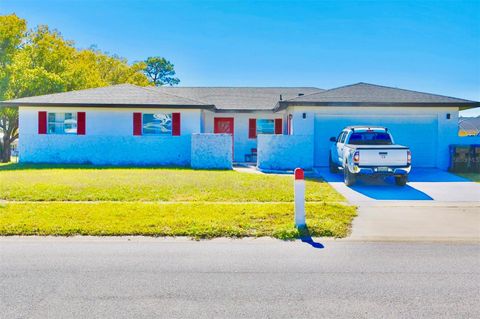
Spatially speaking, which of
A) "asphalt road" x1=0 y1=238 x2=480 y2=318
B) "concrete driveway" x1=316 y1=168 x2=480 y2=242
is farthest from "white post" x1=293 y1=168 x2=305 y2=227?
"concrete driveway" x1=316 y1=168 x2=480 y2=242

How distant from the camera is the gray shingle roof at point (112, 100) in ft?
63.8

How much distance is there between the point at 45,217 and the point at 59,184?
456 centimetres

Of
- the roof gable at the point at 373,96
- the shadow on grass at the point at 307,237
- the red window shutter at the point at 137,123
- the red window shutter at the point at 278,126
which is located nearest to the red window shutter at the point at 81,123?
the red window shutter at the point at 137,123

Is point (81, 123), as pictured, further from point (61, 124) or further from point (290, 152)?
point (290, 152)

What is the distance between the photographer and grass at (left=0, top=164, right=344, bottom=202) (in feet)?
34.1

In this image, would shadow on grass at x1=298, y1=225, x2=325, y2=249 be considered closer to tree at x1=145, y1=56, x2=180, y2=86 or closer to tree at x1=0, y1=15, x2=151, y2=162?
tree at x1=0, y1=15, x2=151, y2=162

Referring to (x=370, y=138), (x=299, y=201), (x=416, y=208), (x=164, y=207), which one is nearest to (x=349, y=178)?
(x=370, y=138)

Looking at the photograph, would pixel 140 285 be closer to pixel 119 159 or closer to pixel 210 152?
pixel 210 152

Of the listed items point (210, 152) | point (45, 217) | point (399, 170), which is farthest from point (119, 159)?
point (399, 170)

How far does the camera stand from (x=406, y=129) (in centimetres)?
1812

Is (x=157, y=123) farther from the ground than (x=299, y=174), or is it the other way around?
(x=157, y=123)

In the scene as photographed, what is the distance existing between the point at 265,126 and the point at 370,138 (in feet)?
32.4

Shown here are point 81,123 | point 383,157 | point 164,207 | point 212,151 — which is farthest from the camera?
point 81,123

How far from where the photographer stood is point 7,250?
614 cm
